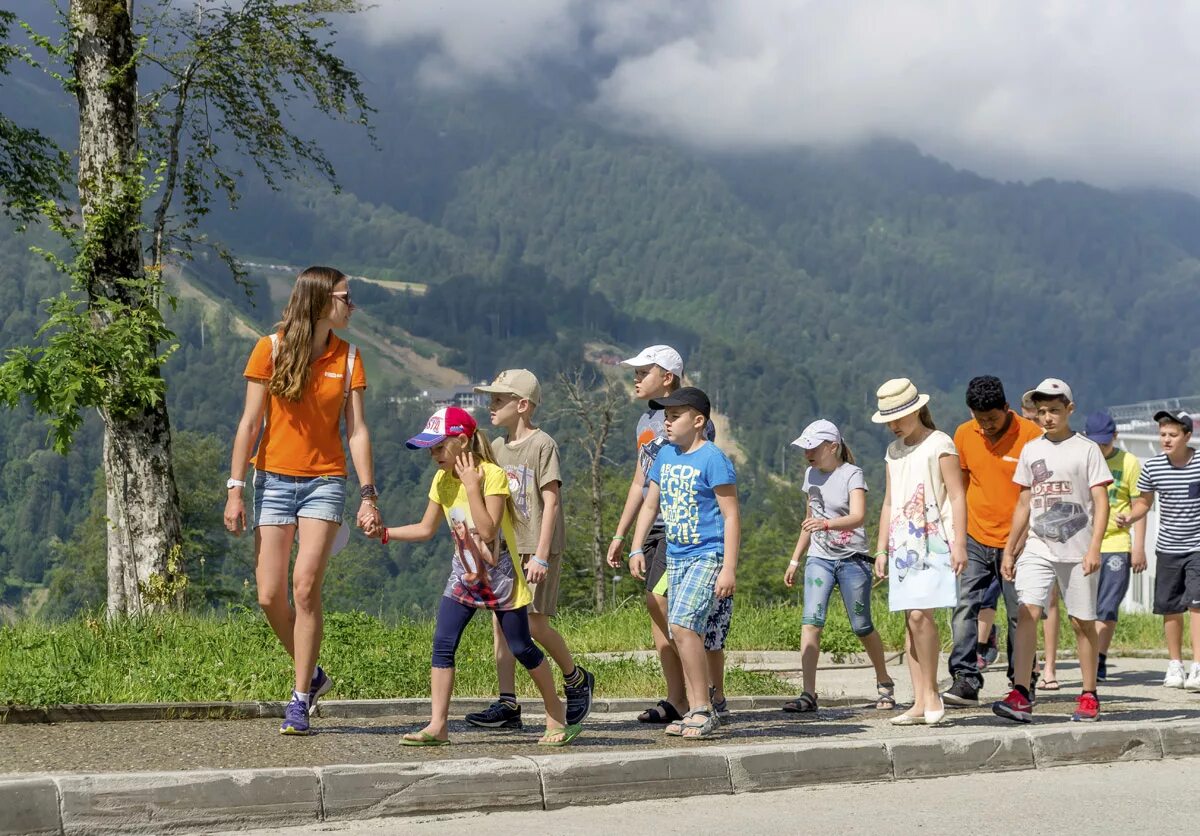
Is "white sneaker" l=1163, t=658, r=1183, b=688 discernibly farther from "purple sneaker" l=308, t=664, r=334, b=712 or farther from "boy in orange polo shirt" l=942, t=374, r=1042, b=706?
"purple sneaker" l=308, t=664, r=334, b=712

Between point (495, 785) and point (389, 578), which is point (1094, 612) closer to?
point (495, 785)

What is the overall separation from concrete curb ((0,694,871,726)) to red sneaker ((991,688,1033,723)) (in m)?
1.56

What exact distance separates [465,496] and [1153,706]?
503 cm

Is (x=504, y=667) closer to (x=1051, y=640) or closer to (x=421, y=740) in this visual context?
(x=421, y=740)

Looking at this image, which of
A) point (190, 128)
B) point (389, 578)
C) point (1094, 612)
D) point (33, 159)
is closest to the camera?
point (1094, 612)

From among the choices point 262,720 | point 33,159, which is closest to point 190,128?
point 33,159

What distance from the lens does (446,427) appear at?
6.63 meters

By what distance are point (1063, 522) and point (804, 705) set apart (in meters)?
1.86

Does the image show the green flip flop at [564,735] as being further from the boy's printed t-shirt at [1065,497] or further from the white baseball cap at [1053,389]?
the white baseball cap at [1053,389]

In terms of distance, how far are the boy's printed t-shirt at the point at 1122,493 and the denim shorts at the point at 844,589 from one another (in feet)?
9.77

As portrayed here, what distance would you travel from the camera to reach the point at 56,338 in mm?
11422

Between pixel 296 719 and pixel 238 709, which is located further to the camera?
pixel 238 709

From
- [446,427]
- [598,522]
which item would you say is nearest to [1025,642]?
[446,427]

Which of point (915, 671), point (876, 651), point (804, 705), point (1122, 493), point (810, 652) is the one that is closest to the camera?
point (915, 671)
